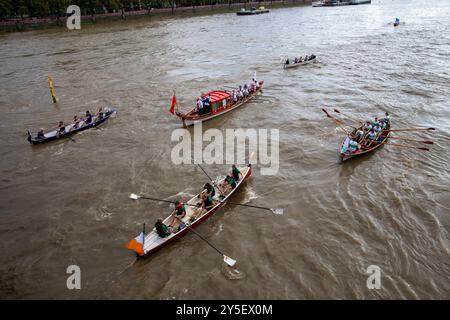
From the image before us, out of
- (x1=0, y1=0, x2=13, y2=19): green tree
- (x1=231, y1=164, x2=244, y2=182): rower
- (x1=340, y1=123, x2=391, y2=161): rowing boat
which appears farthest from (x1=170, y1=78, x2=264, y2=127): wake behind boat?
(x1=0, y1=0, x2=13, y2=19): green tree

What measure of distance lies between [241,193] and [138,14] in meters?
97.5

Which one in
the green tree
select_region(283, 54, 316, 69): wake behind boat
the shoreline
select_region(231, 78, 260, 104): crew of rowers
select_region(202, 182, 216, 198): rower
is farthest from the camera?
the shoreline

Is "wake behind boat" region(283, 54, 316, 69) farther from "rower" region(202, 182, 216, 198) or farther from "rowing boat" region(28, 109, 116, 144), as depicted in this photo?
"rower" region(202, 182, 216, 198)

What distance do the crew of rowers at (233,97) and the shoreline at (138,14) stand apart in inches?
2891

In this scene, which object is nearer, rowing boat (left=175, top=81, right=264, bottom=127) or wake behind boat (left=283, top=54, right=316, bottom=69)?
rowing boat (left=175, top=81, right=264, bottom=127)

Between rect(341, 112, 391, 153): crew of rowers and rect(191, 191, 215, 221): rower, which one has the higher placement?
rect(341, 112, 391, 153): crew of rowers

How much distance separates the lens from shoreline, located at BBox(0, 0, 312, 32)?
77.7 m

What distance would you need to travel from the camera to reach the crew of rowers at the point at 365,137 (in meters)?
20.2

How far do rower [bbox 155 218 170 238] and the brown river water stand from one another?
90 centimetres

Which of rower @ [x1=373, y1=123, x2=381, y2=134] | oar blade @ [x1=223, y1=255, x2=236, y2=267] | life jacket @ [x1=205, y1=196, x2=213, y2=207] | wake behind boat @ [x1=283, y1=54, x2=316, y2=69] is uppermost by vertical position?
wake behind boat @ [x1=283, y1=54, x2=316, y2=69]

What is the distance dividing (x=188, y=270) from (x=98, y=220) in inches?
239

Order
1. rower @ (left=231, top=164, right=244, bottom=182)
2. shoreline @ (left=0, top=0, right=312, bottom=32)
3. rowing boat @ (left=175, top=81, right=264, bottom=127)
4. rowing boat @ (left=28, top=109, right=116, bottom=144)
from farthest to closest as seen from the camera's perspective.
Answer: shoreline @ (left=0, top=0, right=312, bottom=32) → rowing boat @ (left=175, top=81, right=264, bottom=127) → rowing boat @ (left=28, top=109, right=116, bottom=144) → rower @ (left=231, top=164, right=244, bottom=182)

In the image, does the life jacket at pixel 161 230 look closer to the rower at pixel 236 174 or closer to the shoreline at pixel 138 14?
the rower at pixel 236 174

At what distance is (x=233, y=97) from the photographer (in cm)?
2852
